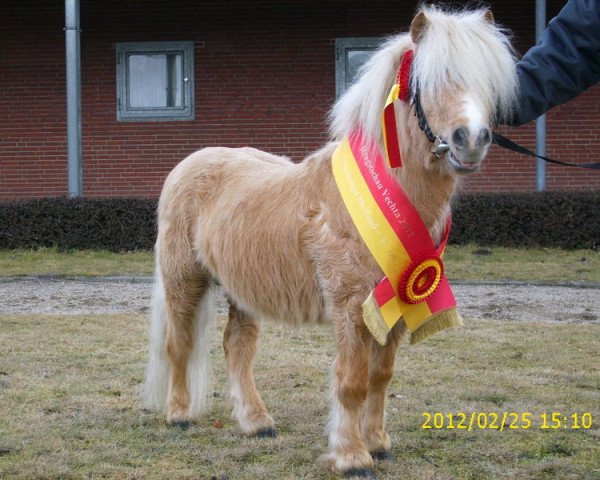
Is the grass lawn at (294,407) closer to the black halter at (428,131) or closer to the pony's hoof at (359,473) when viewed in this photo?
the pony's hoof at (359,473)

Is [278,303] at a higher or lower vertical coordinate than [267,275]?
lower

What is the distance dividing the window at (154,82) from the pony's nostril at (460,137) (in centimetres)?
1366

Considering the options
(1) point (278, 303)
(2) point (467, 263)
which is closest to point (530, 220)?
(2) point (467, 263)

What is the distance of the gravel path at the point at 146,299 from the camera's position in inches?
371

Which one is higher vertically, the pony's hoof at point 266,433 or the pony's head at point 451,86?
the pony's head at point 451,86

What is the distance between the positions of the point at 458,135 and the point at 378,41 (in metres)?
13.2

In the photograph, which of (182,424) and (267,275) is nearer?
(267,275)

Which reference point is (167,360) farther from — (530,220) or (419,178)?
(530,220)

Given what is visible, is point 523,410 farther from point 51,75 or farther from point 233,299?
point 51,75

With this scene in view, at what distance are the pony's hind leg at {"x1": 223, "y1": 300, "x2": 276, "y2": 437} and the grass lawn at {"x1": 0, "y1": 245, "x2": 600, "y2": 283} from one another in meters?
6.40

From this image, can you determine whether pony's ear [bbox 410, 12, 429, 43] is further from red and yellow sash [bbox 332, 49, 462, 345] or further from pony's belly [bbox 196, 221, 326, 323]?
pony's belly [bbox 196, 221, 326, 323]

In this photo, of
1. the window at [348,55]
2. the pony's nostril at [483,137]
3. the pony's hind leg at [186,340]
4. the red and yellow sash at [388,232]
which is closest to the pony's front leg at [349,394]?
the red and yellow sash at [388,232]

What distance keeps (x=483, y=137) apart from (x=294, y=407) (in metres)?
2.69

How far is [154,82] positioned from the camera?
56.2ft
